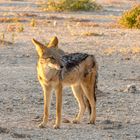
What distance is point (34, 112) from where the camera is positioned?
12.6 meters

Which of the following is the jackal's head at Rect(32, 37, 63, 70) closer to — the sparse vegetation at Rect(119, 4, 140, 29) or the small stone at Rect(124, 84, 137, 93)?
the small stone at Rect(124, 84, 137, 93)

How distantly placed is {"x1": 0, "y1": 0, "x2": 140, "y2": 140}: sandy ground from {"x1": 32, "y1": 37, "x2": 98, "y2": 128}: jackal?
31 centimetres

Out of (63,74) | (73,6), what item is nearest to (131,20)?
(73,6)

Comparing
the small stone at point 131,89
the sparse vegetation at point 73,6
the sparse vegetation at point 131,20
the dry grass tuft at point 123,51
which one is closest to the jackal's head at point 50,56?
the small stone at point 131,89

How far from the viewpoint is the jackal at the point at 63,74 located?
428 inches

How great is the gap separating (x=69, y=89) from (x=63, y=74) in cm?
402

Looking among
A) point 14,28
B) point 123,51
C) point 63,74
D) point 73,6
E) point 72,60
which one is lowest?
point 73,6

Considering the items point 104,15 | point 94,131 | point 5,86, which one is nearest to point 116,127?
point 94,131

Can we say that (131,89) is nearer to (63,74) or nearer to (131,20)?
(63,74)

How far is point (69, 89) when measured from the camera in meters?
15.3

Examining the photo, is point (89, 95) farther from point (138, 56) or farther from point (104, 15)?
point (104, 15)

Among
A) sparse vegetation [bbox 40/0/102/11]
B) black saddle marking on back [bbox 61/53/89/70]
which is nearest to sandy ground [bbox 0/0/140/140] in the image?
black saddle marking on back [bbox 61/53/89/70]

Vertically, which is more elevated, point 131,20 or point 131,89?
point 131,89

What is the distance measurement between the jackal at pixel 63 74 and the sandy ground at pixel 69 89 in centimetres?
31
